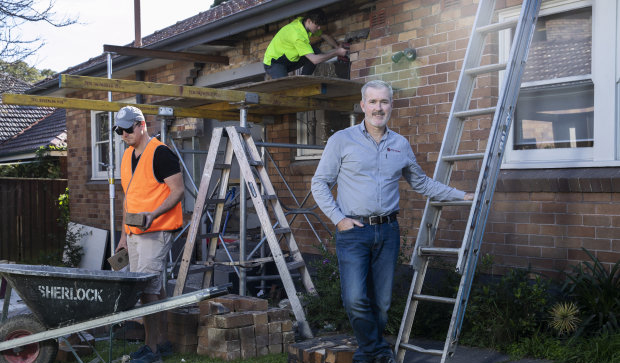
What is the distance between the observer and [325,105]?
736 centimetres

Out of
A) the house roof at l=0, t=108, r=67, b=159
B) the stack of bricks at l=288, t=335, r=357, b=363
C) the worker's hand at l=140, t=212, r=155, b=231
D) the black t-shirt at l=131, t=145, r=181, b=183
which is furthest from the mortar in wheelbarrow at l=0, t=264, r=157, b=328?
the house roof at l=0, t=108, r=67, b=159

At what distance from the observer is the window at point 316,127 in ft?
27.4

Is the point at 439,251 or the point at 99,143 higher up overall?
the point at 99,143

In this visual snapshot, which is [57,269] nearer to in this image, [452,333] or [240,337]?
[240,337]

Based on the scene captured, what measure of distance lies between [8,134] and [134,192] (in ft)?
63.7

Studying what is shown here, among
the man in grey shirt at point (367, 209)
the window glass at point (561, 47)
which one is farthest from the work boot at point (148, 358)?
the window glass at point (561, 47)

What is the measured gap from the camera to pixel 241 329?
17.9 ft

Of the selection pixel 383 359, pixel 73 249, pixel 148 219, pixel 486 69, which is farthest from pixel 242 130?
pixel 73 249

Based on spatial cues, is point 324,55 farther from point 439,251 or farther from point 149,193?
point 439,251

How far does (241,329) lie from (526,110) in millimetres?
3163

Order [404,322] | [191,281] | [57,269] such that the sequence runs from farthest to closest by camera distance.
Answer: [191,281]
[57,269]
[404,322]

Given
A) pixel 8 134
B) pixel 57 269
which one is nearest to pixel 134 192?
pixel 57 269

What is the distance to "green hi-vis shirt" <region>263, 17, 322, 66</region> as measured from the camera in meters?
7.28

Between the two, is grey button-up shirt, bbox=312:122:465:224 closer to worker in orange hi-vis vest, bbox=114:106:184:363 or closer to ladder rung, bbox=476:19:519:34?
ladder rung, bbox=476:19:519:34
